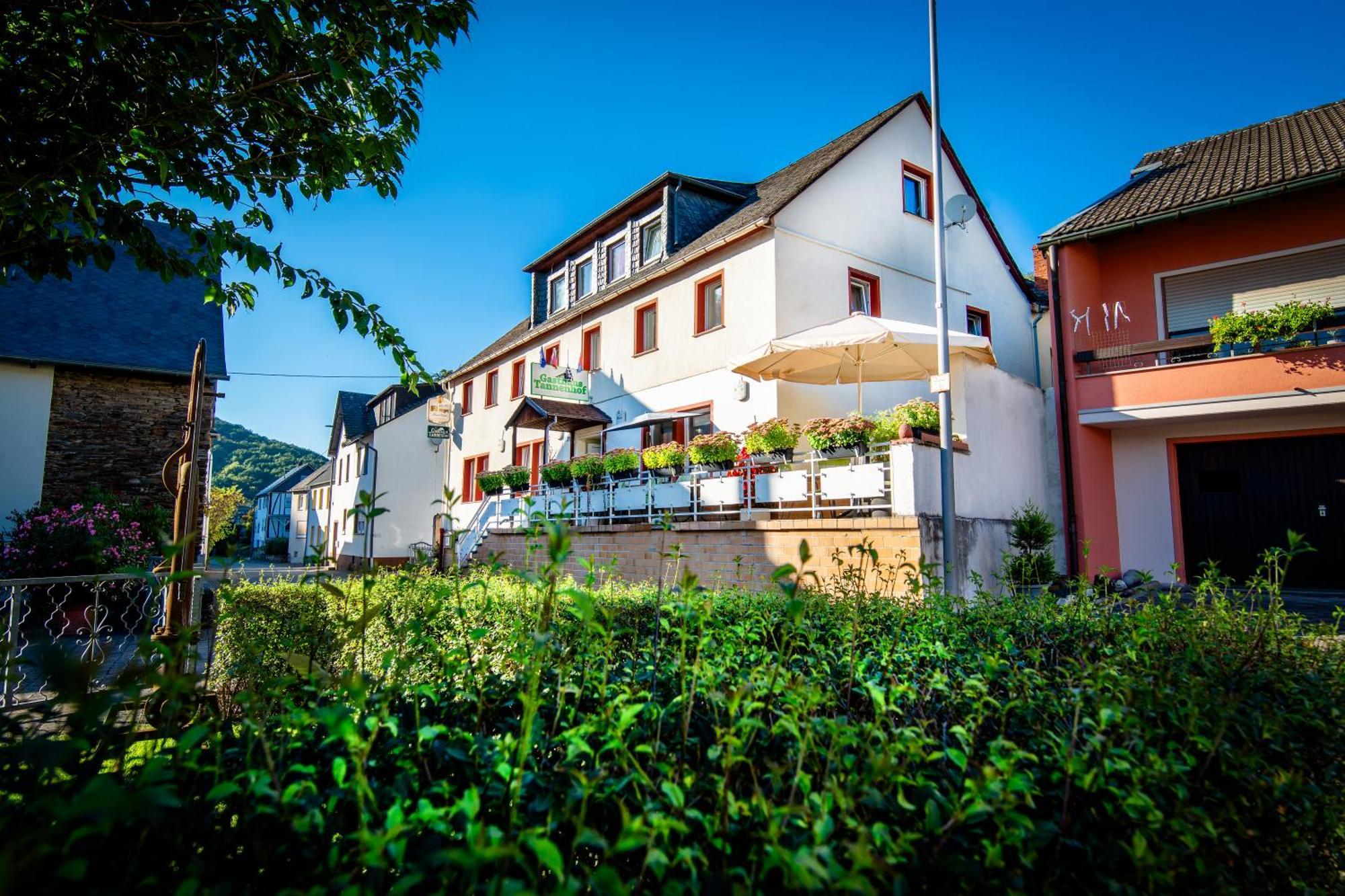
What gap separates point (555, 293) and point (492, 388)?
4027 mm

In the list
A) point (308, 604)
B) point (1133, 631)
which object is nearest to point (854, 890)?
point (1133, 631)

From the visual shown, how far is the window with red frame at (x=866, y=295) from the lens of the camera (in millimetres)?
14547

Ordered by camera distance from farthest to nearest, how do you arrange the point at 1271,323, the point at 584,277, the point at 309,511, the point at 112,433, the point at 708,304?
the point at 309,511 → the point at 584,277 → the point at 112,433 → the point at 708,304 → the point at 1271,323

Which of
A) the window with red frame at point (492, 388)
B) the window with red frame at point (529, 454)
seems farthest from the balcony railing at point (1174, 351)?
the window with red frame at point (492, 388)

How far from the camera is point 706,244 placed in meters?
13.7

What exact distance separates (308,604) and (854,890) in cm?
643

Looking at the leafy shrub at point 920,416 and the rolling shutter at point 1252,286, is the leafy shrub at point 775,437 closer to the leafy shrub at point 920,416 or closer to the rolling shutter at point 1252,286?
the leafy shrub at point 920,416

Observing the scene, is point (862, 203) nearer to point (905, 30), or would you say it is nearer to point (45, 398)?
point (905, 30)

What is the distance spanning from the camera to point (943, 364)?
27.9 feet

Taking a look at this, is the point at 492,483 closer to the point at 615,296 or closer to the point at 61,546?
the point at 615,296

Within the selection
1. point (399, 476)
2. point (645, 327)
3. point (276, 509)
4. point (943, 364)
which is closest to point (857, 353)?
point (943, 364)

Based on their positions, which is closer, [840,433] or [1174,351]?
[840,433]

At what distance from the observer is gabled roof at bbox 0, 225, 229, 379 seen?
14.4 meters

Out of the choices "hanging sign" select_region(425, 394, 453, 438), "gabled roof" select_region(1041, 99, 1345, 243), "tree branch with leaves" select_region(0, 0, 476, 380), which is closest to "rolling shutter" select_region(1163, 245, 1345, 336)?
"gabled roof" select_region(1041, 99, 1345, 243)
